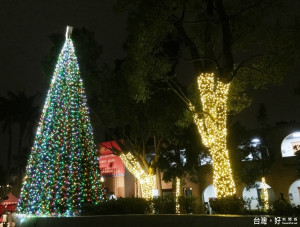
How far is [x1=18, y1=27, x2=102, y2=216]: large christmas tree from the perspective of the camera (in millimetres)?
11695

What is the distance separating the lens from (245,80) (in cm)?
1231

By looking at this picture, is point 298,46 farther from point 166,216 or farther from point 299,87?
point 166,216

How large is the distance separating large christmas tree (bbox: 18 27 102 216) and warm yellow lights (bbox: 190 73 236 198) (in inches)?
218

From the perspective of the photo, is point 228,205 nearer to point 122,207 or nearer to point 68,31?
point 122,207

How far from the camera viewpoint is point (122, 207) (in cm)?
1048

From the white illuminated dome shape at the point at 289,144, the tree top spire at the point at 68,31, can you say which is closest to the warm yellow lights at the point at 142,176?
the tree top spire at the point at 68,31

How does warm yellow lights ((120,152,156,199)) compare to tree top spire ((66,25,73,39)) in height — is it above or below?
below

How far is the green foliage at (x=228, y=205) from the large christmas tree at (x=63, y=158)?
560 cm

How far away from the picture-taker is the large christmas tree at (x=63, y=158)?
11695 millimetres

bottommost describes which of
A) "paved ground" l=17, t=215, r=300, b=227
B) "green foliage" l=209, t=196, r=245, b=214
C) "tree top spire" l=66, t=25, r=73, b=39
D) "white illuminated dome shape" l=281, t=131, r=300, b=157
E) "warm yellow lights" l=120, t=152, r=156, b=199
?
"paved ground" l=17, t=215, r=300, b=227

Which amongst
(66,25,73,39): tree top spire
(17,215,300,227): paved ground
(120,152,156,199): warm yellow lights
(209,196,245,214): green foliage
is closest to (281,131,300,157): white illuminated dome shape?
(120,152,156,199): warm yellow lights

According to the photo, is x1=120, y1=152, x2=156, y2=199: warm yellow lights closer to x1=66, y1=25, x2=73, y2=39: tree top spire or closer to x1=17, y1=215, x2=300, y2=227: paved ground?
x1=66, y1=25, x2=73, y2=39: tree top spire

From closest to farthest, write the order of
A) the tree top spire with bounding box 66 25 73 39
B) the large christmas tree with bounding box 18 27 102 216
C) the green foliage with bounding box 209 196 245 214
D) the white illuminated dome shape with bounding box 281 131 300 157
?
the green foliage with bounding box 209 196 245 214, the large christmas tree with bounding box 18 27 102 216, the tree top spire with bounding box 66 25 73 39, the white illuminated dome shape with bounding box 281 131 300 157

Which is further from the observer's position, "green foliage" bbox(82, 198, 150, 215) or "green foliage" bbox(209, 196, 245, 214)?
"green foliage" bbox(82, 198, 150, 215)
